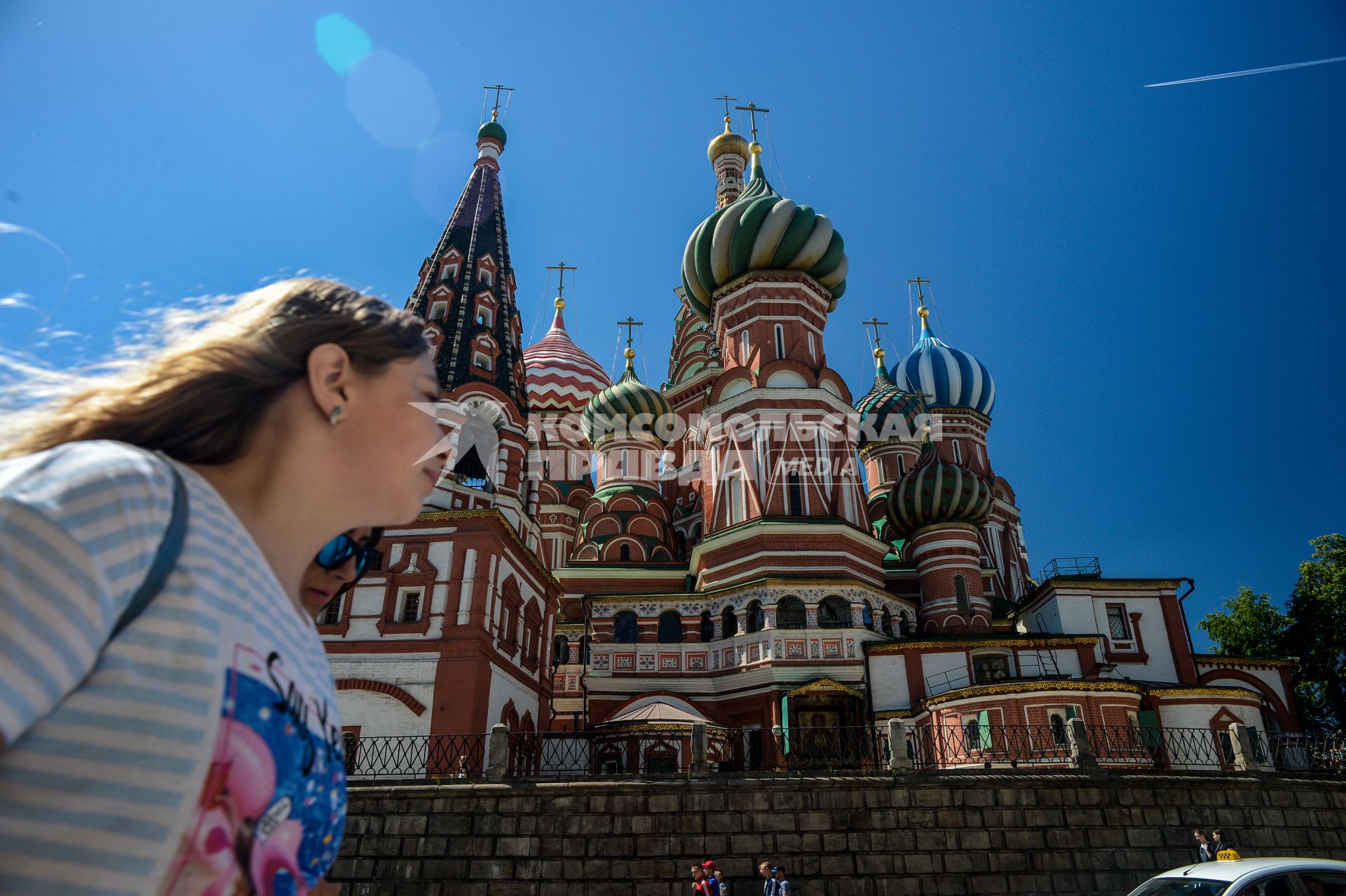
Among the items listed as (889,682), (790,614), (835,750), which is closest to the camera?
(835,750)

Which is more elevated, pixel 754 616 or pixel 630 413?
pixel 630 413

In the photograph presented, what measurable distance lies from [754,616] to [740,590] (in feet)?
2.85

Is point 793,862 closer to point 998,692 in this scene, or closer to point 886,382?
point 998,692

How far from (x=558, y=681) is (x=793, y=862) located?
1506 centimetres

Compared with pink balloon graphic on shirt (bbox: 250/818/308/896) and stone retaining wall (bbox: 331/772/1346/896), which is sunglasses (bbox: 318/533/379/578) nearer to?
pink balloon graphic on shirt (bbox: 250/818/308/896)

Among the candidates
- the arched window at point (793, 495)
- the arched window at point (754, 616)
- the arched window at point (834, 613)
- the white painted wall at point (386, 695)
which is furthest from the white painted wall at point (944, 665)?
the white painted wall at point (386, 695)

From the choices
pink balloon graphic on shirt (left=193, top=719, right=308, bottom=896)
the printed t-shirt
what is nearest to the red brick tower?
pink balloon graphic on shirt (left=193, top=719, right=308, bottom=896)

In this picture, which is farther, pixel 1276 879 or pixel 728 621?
pixel 728 621

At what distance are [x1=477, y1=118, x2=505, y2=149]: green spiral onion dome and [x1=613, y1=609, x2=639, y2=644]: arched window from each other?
57.4 feet

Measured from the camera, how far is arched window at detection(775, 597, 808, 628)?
23.9 m

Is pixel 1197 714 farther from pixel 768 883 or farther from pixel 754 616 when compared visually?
pixel 768 883

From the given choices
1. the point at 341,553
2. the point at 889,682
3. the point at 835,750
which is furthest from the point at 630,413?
the point at 341,553

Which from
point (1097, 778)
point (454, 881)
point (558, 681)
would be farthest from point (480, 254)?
point (1097, 778)

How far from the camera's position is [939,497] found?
2869cm
